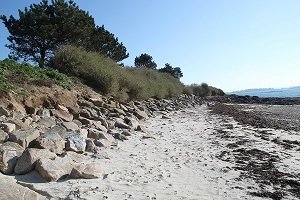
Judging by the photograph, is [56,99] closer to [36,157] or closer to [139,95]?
[36,157]

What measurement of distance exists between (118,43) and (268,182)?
112 feet

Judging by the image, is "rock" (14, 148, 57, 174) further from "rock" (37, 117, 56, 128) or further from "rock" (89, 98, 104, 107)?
"rock" (89, 98, 104, 107)

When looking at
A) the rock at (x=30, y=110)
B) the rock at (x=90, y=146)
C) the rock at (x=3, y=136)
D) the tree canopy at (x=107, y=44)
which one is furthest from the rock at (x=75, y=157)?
the tree canopy at (x=107, y=44)

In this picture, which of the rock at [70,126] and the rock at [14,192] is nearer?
the rock at [14,192]

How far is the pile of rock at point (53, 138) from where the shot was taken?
19.2 feet

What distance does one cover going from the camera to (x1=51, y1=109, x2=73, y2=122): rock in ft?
32.8

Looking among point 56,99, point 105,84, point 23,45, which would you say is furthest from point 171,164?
point 23,45

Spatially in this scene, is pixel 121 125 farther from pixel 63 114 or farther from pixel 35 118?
pixel 35 118

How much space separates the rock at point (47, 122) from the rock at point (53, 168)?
2796 millimetres

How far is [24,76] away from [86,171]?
6.92 meters

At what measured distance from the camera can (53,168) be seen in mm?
5797

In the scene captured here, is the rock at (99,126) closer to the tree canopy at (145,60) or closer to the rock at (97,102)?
the rock at (97,102)

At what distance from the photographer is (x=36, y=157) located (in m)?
5.91

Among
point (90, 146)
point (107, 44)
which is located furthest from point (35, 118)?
point (107, 44)
